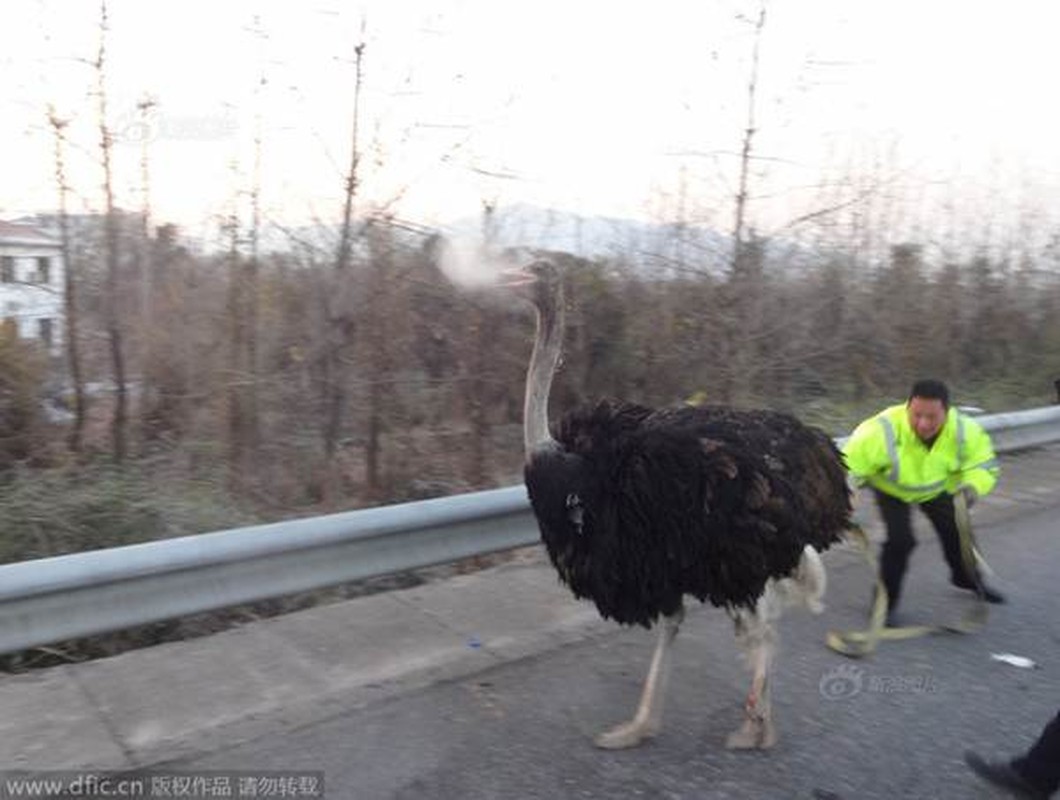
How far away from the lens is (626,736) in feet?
13.1

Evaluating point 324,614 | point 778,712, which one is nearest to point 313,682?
point 324,614

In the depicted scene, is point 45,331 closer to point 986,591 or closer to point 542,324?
point 542,324

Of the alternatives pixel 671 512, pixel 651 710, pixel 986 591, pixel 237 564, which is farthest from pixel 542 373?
pixel 986 591

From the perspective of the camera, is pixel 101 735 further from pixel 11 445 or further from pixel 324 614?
pixel 11 445

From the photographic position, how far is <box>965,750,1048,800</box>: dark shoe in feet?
11.9

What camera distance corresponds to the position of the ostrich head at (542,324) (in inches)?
167

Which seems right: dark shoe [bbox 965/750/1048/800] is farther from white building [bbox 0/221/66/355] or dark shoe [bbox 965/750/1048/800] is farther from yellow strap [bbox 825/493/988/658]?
white building [bbox 0/221/66/355]

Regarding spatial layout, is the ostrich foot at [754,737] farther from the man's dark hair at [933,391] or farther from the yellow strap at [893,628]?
the man's dark hair at [933,391]

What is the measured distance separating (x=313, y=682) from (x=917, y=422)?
Answer: 3.37 metres

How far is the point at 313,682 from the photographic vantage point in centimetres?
443

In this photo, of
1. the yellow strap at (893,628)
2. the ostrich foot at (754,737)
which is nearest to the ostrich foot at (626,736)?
the ostrich foot at (754,737)

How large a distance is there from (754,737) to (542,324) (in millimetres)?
1929

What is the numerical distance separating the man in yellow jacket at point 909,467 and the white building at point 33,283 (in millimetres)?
5221

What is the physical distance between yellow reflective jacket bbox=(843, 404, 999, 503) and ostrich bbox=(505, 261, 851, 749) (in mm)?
1296
